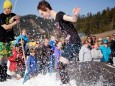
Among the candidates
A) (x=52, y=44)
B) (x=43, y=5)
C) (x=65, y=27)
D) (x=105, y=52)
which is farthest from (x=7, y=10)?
(x=105, y=52)

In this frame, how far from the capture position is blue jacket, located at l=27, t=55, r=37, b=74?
10.8 meters

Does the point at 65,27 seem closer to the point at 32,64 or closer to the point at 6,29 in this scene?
the point at 6,29

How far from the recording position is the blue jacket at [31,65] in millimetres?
10833

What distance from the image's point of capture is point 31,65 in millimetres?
10945

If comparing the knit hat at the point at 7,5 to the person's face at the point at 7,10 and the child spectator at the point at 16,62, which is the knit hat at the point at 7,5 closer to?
the person's face at the point at 7,10

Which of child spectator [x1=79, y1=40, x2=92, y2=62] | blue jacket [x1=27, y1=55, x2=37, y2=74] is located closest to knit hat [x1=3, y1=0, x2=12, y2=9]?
blue jacket [x1=27, y1=55, x2=37, y2=74]

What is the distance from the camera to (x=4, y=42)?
31.6ft

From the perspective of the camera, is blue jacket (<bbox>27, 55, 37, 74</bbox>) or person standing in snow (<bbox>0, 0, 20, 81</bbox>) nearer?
person standing in snow (<bbox>0, 0, 20, 81</bbox>)

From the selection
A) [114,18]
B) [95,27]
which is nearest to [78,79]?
[95,27]

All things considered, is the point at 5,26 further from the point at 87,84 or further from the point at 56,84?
the point at 87,84

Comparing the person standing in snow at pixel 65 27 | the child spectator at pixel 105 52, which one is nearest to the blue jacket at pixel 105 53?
the child spectator at pixel 105 52

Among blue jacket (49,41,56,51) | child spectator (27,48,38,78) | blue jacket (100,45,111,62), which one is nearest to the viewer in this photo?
child spectator (27,48,38,78)

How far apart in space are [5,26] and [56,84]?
221 cm

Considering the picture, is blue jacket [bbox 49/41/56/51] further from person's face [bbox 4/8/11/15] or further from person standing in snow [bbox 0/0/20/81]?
person's face [bbox 4/8/11/15]
